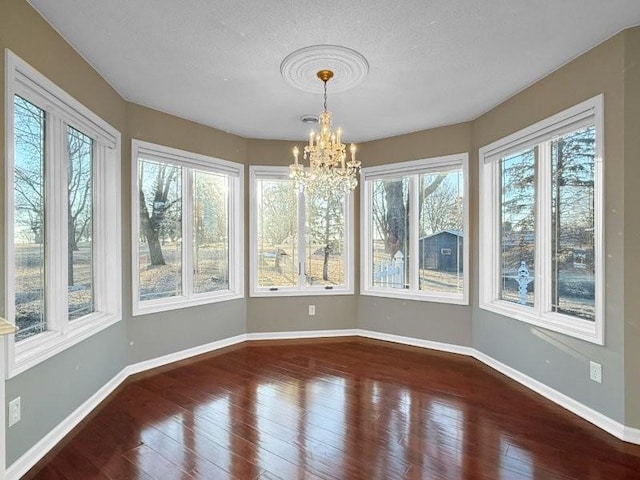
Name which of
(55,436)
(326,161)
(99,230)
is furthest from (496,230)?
(55,436)

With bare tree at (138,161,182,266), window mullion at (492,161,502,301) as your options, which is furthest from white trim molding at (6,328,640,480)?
bare tree at (138,161,182,266)

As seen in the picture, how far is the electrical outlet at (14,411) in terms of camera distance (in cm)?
200

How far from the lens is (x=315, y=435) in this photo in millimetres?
2439

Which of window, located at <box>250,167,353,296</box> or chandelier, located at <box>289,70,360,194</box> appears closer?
chandelier, located at <box>289,70,360,194</box>

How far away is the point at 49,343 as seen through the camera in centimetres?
235

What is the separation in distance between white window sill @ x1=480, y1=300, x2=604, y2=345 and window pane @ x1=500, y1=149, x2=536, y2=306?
0.41 feet

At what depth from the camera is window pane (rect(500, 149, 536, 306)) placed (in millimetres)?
3383

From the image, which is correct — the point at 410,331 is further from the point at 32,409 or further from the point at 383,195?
the point at 32,409

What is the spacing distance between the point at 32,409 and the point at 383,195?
13.1ft

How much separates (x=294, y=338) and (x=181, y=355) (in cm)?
140

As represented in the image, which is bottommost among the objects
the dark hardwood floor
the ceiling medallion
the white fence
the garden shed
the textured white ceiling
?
the dark hardwood floor

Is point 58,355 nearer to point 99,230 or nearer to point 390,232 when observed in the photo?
point 99,230

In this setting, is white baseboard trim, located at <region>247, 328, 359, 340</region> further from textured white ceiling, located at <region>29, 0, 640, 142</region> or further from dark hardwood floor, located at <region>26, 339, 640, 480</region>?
textured white ceiling, located at <region>29, 0, 640, 142</region>

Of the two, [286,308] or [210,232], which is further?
[286,308]
